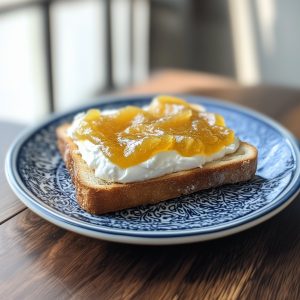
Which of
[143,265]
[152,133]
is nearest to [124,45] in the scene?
[152,133]

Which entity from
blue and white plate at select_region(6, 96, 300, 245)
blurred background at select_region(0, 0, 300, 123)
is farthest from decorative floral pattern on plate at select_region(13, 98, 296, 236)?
blurred background at select_region(0, 0, 300, 123)

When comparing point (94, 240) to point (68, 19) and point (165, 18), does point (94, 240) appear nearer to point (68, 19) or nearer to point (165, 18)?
point (68, 19)

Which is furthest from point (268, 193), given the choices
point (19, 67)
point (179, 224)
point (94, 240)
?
point (19, 67)

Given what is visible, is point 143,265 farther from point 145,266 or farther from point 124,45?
point 124,45

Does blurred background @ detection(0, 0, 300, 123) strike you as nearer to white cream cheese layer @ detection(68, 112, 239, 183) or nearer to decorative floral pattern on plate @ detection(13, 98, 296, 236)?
decorative floral pattern on plate @ detection(13, 98, 296, 236)

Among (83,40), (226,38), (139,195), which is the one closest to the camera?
(139,195)
